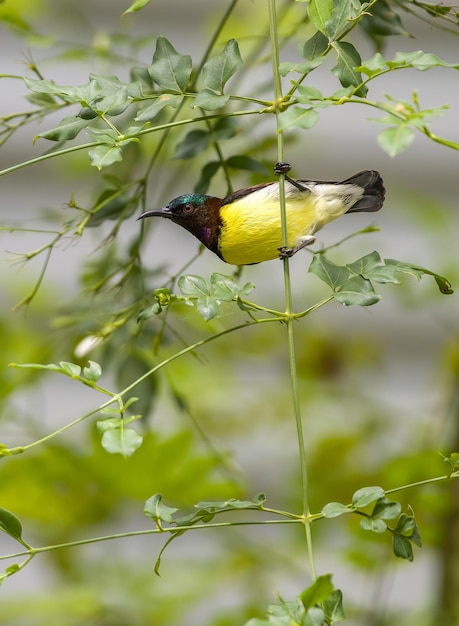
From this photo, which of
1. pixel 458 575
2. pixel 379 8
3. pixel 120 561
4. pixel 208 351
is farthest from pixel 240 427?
pixel 379 8

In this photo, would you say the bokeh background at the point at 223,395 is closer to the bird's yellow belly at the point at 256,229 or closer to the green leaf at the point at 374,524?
the bird's yellow belly at the point at 256,229

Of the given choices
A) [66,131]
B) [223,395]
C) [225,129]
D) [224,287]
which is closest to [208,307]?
[224,287]

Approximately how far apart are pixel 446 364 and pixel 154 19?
1.08m

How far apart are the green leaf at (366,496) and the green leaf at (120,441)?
110 mm

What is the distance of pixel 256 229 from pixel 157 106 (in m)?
0.10

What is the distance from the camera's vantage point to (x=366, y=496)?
0.44 meters

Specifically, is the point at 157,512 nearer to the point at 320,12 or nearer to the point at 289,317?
the point at 289,317

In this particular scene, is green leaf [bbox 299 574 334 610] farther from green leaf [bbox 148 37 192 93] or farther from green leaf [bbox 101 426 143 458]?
green leaf [bbox 148 37 192 93]

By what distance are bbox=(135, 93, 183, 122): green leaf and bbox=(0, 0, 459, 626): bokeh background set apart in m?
0.09

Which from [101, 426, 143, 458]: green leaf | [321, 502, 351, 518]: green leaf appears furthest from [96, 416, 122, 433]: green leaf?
[321, 502, 351, 518]: green leaf

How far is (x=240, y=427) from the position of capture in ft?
4.17

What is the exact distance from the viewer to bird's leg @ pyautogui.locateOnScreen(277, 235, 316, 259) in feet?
1.56

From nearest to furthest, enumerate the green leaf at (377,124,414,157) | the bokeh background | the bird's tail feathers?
the green leaf at (377,124,414,157) < the bird's tail feathers < the bokeh background

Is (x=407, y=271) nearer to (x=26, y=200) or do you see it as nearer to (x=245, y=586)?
(x=245, y=586)
